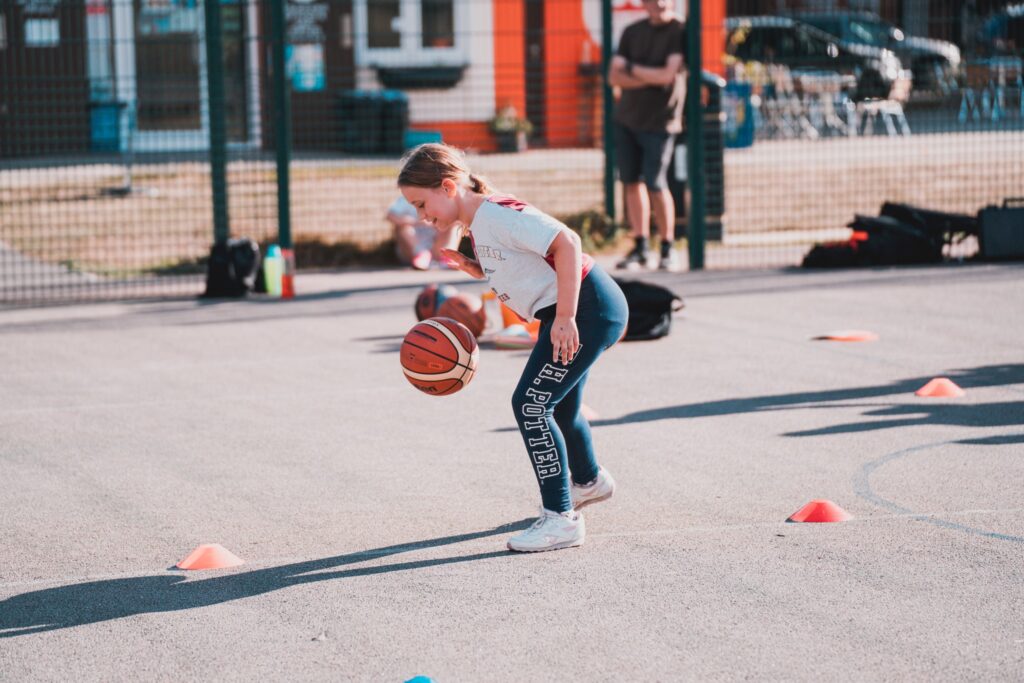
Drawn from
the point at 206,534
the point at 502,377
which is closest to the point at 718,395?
the point at 502,377

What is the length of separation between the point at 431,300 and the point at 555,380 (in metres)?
4.97

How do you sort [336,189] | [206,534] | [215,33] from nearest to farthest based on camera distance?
[206,534]
[215,33]
[336,189]

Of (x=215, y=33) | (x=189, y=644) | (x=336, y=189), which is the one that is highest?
(x=215, y=33)

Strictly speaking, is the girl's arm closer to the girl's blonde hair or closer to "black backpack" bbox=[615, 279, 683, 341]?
the girl's blonde hair

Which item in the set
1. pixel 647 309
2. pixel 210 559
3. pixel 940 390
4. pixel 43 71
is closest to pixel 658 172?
pixel 647 309

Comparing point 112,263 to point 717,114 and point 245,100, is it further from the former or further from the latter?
point 717,114

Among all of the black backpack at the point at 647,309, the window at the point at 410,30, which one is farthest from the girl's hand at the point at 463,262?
the window at the point at 410,30

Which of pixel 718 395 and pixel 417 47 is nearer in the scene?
pixel 718 395

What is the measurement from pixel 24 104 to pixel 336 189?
→ 3.83 meters

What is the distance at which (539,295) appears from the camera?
18.2 feet

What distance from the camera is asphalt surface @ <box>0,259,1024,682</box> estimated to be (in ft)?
14.5

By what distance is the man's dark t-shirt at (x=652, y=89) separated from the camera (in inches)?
526

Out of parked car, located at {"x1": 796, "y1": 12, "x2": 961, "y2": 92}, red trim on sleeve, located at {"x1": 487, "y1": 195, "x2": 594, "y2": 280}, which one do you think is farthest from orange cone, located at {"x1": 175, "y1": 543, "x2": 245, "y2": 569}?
parked car, located at {"x1": 796, "y1": 12, "x2": 961, "y2": 92}

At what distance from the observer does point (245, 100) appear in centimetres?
1579
